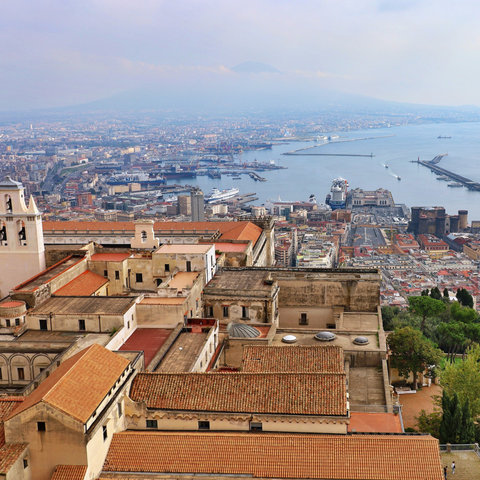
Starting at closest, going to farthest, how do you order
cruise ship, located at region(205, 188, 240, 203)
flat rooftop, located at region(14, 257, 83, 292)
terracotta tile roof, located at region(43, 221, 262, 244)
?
1. flat rooftop, located at region(14, 257, 83, 292)
2. terracotta tile roof, located at region(43, 221, 262, 244)
3. cruise ship, located at region(205, 188, 240, 203)

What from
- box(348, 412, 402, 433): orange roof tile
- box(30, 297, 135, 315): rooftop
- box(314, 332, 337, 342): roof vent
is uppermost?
box(30, 297, 135, 315): rooftop

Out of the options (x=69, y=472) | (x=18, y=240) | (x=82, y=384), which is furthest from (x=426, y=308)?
(x=69, y=472)

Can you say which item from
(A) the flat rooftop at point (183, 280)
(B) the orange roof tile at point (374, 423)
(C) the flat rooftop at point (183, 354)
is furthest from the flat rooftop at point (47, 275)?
(B) the orange roof tile at point (374, 423)

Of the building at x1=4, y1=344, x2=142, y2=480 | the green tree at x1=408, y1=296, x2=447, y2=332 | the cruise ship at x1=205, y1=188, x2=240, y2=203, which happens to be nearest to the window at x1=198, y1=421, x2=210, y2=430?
the building at x1=4, y1=344, x2=142, y2=480

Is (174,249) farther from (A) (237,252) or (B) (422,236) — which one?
(B) (422,236)

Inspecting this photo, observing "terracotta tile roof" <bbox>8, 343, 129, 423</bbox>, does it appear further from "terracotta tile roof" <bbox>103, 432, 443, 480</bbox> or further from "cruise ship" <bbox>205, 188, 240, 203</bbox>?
"cruise ship" <bbox>205, 188, 240, 203</bbox>
